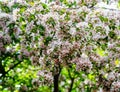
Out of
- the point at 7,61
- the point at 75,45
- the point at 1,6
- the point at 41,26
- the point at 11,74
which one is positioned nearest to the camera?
the point at 75,45

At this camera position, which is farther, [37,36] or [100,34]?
[37,36]

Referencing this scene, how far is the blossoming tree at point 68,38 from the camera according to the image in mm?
8961

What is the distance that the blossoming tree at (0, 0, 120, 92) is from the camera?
8.96 m

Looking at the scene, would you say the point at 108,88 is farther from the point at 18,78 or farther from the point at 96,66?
the point at 18,78

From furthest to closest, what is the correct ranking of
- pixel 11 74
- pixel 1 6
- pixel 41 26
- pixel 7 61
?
pixel 11 74 → pixel 7 61 → pixel 1 6 → pixel 41 26

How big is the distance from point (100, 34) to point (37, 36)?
1796 mm

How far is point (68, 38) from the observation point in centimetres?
917

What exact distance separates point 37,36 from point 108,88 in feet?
7.84

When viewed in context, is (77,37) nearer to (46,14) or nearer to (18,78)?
(46,14)

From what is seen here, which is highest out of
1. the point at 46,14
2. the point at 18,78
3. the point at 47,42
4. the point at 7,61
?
the point at 46,14

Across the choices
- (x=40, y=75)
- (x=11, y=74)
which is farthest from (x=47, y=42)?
(x=11, y=74)

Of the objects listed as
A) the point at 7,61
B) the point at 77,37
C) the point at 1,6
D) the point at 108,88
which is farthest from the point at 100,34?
the point at 7,61

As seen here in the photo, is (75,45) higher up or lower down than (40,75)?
higher up

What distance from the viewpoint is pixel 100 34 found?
30.1ft
